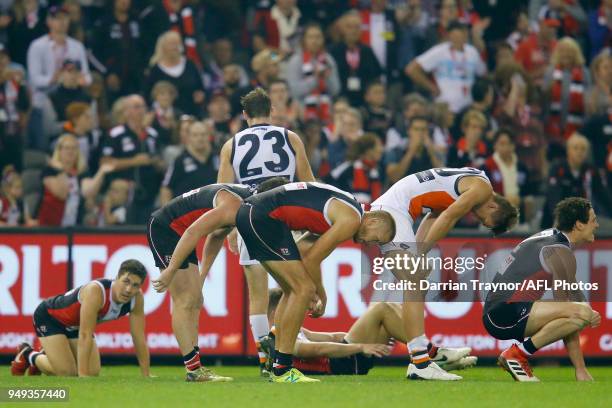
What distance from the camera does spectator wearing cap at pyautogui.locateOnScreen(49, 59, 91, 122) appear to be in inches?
723

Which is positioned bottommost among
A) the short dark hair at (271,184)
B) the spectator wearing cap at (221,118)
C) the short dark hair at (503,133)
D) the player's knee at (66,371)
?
the player's knee at (66,371)

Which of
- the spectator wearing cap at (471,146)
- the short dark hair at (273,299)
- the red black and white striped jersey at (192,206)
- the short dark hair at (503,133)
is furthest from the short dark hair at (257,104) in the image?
the short dark hair at (503,133)

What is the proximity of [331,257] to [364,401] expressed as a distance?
572 cm

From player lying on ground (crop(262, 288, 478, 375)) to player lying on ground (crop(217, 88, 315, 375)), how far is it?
0.48 meters

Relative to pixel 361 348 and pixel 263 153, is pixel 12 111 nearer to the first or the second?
pixel 263 153

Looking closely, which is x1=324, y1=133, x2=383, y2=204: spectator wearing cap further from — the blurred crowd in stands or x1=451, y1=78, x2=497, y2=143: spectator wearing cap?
x1=451, y1=78, x2=497, y2=143: spectator wearing cap

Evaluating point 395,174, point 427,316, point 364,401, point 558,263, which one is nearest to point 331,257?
point 427,316

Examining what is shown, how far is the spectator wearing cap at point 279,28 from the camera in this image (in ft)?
65.9

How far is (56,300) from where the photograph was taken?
1445cm

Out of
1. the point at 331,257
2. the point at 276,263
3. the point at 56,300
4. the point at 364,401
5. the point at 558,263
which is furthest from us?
the point at 331,257

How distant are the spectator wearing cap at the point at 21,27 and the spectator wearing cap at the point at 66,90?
3.63 ft

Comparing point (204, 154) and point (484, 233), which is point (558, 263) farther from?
point (204, 154)

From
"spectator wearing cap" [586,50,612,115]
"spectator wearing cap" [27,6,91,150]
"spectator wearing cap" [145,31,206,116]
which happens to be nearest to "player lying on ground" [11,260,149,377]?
"spectator wearing cap" [27,6,91,150]

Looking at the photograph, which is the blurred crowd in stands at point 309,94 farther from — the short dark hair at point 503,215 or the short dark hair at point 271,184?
the short dark hair at point 271,184
